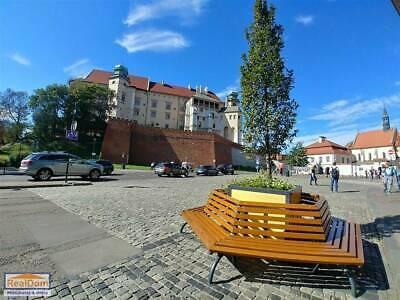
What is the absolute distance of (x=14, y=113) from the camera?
5853cm

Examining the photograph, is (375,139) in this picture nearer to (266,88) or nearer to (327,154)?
(327,154)

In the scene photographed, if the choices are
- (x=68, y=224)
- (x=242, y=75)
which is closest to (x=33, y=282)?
(x=68, y=224)

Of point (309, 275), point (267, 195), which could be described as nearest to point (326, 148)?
point (267, 195)

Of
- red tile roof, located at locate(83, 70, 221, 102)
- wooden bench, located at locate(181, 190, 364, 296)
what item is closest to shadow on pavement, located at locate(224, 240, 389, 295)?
wooden bench, located at locate(181, 190, 364, 296)

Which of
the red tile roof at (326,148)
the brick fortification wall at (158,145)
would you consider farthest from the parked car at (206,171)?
the red tile roof at (326,148)

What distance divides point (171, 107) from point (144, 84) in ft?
33.4

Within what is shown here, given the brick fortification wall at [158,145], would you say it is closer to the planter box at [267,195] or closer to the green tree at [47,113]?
the green tree at [47,113]

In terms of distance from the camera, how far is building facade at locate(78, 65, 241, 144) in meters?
74.6

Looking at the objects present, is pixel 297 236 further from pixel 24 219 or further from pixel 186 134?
pixel 186 134

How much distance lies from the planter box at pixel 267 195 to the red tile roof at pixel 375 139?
86016mm

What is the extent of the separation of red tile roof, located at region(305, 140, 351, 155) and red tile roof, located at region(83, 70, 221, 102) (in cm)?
3402

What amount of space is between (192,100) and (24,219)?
7702 centimetres

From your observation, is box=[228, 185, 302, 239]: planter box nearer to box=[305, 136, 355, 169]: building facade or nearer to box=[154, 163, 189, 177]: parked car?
box=[154, 163, 189, 177]: parked car

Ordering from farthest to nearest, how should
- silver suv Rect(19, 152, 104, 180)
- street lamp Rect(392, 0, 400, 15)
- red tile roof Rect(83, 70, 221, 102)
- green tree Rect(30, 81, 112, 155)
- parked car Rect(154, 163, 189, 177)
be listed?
1. red tile roof Rect(83, 70, 221, 102)
2. green tree Rect(30, 81, 112, 155)
3. parked car Rect(154, 163, 189, 177)
4. silver suv Rect(19, 152, 104, 180)
5. street lamp Rect(392, 0, 400, 15)
